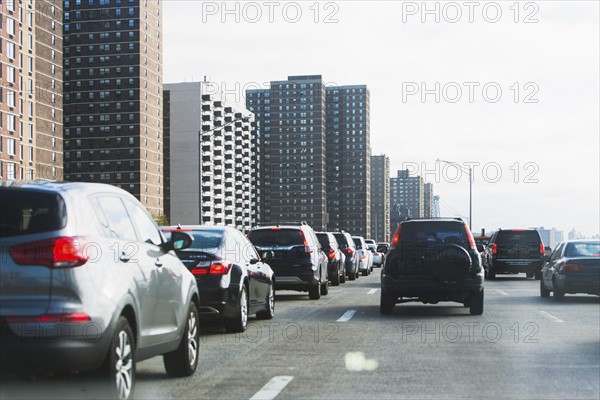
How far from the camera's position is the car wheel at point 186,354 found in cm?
843

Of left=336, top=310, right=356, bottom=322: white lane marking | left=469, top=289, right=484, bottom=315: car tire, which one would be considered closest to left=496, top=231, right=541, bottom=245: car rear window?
left=336, top=310, right=356, bottom=322: white lane marking

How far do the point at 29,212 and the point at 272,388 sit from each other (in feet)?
9.32

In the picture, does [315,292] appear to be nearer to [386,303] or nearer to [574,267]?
[386,303]

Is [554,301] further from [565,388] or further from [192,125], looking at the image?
[192,125]

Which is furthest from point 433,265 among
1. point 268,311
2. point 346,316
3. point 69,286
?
point 69,286

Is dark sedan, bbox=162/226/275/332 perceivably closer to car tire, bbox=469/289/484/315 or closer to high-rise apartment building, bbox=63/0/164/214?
car tire, bbox=469/289/484/315

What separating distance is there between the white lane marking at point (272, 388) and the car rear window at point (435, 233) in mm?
8170

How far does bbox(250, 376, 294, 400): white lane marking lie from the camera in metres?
7.48

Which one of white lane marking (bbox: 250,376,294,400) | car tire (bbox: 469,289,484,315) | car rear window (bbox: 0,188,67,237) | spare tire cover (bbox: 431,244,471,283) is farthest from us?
car tire (bbox: 469,289,484,315)

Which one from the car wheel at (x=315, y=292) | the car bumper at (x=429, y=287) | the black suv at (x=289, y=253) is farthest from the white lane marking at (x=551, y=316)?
the car wheel at (x=315, y=292)

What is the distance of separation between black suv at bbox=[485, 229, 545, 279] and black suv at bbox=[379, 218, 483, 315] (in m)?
17.3

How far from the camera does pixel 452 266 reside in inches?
621

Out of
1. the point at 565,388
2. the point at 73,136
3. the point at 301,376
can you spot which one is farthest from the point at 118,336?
the point at 73,136

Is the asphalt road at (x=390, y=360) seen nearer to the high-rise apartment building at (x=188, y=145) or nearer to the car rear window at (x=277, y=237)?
the car rear window at (x=277, y=237)
